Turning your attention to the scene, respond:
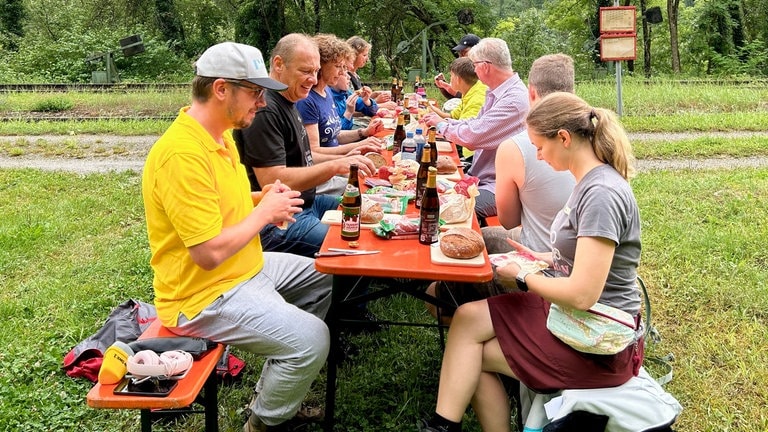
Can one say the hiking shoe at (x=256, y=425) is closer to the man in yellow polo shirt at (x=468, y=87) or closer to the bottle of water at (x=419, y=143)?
the bottle of water at (x=419, y=143)

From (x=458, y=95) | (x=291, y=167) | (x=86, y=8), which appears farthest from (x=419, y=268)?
(x=86, y=8)

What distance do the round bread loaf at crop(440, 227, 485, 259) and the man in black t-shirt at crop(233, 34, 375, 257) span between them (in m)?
0.99

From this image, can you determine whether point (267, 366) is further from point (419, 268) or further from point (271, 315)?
point (419, 268)

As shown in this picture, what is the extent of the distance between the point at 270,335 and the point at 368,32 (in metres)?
19.7

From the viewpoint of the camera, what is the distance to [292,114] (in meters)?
3.45

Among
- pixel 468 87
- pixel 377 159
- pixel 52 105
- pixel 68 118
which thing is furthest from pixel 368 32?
pixel 377 159

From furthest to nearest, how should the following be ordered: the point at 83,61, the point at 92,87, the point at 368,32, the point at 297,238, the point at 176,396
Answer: the point at 368,32
the point at 83,61
the point at 92,87
the point at 297,238
the point at 176,396

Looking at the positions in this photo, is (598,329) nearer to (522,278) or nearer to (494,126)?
(522,278)

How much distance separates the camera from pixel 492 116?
13.6 feet

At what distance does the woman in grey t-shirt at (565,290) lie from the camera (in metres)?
2.10

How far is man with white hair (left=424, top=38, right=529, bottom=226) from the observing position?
4.12 m

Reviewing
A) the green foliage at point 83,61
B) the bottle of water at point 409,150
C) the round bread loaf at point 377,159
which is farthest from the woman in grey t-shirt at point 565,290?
the green foliage at point 83,61

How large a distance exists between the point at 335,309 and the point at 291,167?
111 cm

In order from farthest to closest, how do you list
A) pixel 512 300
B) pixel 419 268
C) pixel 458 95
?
1. pixel 458 95
2. pixel 512 300
3. pixel 419 268
